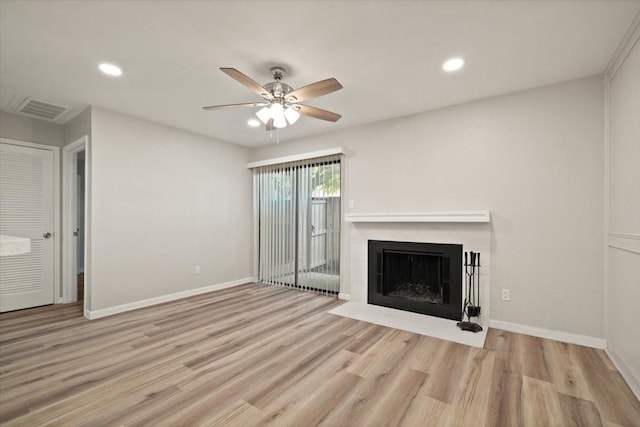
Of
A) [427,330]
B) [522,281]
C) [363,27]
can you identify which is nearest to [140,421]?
[427,330]

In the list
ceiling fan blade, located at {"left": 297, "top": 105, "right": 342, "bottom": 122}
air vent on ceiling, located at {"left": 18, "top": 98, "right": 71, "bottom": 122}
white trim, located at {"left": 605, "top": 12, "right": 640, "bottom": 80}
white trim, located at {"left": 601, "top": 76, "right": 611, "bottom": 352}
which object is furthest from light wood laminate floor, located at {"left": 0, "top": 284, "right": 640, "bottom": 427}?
air vent on ceiling, located at {"left": 18, "top": 98, "right": 71, "bottom": 122}

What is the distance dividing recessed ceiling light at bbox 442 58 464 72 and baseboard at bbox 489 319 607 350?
2558mm

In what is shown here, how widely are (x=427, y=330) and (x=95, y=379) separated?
289cm

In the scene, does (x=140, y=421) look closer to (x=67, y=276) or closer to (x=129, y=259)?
(x=129, y=259)

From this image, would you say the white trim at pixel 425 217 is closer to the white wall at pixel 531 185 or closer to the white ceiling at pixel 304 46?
the white wall at pixel 531 185

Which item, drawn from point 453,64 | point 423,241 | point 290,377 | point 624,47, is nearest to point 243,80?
point 453,64

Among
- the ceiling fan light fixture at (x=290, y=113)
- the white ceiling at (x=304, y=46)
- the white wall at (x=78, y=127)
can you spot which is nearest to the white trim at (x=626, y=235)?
the white ceiling at (x=304, y=46)

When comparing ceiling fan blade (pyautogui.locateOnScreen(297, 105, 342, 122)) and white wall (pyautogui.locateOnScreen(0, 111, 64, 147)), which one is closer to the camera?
ceiling fan blade (pyautogui.locateOnScreen(297, 105, 342, 122))

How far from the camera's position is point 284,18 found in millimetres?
1962

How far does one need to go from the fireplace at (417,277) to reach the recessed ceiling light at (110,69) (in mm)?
3311

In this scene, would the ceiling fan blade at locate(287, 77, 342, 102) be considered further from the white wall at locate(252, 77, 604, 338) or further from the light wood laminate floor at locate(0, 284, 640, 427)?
the light wood laminate floor at locate(0, 284, 640, 427)

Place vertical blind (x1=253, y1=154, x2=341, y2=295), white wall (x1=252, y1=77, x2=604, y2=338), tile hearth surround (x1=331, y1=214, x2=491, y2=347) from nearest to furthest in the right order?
white wall (x1=252, y1=77, x2=604, y2=338) < tile hearth surround (x1=331, y1=214, x2=491, y2=347) < vertical blind (x1=253, y1=154, x2=341, y2=295)

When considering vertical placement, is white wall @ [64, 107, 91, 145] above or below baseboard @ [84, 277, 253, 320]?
above

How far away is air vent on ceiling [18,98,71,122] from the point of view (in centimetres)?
335
